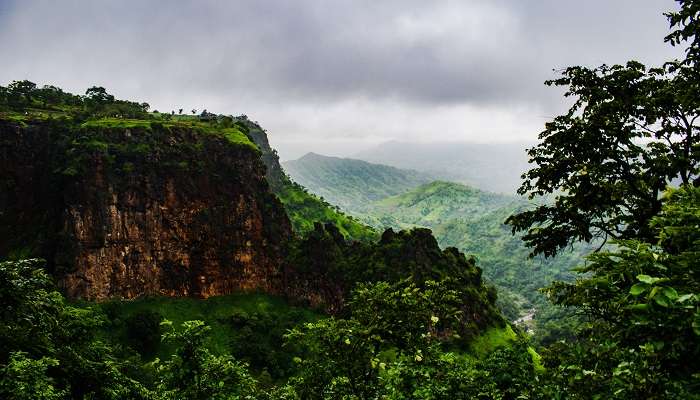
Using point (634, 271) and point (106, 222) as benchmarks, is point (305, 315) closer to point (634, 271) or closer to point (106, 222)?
point (106, 222)

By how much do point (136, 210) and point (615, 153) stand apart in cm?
9756

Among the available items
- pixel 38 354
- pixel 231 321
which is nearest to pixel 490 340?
pixel 231 321

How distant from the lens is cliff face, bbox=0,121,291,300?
8788 cm

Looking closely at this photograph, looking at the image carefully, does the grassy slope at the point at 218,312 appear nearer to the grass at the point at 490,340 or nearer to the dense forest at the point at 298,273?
the dense forest at the point at 298,273

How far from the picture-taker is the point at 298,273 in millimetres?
106062

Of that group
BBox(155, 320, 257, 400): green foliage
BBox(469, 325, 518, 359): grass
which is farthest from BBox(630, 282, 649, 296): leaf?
BBox(469, 325, 518, 359): grass

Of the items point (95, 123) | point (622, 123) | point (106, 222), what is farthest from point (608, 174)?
point (95, 123)

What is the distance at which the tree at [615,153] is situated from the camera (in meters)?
15.5

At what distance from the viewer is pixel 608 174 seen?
53.9 ft

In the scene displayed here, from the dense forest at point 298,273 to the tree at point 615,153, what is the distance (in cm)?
9

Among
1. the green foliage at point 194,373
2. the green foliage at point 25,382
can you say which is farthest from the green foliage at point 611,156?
the green foliage at point 25,382

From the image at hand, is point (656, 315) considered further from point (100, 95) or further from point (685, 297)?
point (100, 95)

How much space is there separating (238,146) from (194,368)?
95.9 meters

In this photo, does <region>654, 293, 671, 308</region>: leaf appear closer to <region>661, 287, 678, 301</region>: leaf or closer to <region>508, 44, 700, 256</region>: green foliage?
<region>661, 287, 678, 301</region>: leaf
